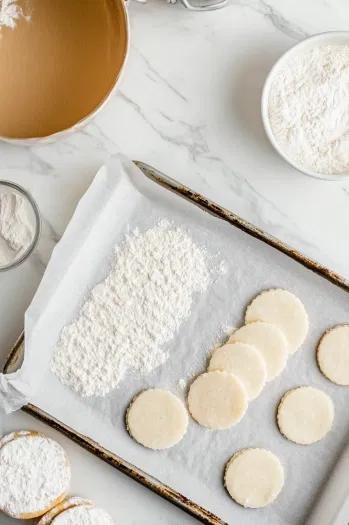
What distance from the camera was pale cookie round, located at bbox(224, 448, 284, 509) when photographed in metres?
0.96

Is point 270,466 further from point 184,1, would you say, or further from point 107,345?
point 184,1

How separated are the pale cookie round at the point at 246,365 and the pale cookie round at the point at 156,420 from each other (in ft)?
0.29

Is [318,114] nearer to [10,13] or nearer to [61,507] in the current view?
[10,13]

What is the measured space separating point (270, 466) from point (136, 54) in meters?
0.61

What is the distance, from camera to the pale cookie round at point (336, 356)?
97 cm

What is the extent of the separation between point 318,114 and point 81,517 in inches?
25.1

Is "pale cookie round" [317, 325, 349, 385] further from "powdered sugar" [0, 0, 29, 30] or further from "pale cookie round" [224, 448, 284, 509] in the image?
"powdered sugar" [0, 0, 29, 30]

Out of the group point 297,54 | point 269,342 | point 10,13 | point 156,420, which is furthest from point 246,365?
point 10,13

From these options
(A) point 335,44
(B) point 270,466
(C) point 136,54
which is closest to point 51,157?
(C) point 136,54

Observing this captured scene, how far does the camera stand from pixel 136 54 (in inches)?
39.9

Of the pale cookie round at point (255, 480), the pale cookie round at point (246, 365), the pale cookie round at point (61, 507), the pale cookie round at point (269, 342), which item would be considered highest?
the pale cookie round at point (269, 342)

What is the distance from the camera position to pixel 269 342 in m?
0.97

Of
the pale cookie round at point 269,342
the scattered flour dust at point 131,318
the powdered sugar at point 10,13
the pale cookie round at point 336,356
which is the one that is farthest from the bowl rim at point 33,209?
the pale cookie round at point 336,356

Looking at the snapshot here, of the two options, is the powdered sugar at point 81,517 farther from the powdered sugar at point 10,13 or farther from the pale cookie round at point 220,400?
the powdered sugar at point 10,13
